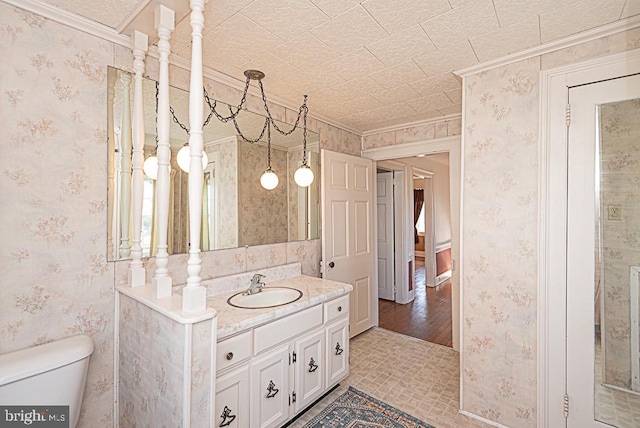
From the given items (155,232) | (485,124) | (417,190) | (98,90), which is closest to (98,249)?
(155,232)

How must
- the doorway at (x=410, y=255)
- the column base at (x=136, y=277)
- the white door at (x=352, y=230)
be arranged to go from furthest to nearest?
the doorway at (x=410, y=255) < the white door at (x=352, y=230) < the column base at (x=136, y=277)

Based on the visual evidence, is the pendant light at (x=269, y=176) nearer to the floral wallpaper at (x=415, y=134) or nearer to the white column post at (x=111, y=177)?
the white column post at (x=111, y=177)

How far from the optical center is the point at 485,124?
2.02 meters

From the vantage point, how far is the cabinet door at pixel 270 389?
1707mm

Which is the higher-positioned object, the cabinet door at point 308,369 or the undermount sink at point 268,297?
the undermount sink at point 268,297

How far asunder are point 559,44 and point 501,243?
121 cm

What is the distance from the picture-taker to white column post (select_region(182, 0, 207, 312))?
1.26 meters

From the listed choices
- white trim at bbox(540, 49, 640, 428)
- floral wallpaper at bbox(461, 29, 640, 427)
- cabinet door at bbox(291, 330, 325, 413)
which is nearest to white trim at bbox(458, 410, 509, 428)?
floral wallpaper at bbox(461, 29, 640, 427)

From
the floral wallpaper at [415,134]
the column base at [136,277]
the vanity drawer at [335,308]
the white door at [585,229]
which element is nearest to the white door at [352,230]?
the floral wallpaper at [415,134]

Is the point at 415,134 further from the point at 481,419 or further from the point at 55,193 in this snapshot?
the point at 55,193

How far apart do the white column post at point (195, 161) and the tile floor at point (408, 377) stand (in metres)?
1.30

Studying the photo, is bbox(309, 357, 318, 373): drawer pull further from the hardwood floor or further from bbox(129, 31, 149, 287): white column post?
the hardwood floor

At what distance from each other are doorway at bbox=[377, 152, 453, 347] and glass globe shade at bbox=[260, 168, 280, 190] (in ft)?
6.63

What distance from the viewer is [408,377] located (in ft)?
8.43
